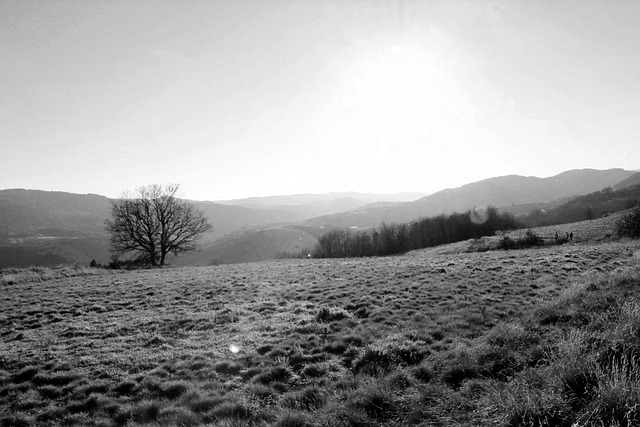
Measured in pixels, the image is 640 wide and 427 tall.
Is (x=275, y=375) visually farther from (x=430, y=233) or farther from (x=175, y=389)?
(x=430, y=233)

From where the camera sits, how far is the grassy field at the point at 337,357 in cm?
493

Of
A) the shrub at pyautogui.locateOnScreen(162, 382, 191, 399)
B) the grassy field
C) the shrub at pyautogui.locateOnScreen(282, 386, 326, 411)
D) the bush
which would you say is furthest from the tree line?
the shrub at pyautogui.locateOnScreen(282, 386, 326, 411)

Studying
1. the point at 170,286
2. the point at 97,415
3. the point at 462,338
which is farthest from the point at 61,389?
the point at 170,286

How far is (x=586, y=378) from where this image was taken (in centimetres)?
445

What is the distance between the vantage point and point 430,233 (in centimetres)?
9106

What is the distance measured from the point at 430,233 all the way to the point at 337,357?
87917 mm

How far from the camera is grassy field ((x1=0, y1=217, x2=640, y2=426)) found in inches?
194

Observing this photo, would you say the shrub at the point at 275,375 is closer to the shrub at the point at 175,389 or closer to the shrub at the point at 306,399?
the shrub at the point at 306,399

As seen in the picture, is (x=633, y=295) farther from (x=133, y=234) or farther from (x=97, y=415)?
(x=133, y=234)

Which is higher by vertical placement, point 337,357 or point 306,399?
point 306,399

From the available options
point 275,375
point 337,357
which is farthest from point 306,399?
point 337,357

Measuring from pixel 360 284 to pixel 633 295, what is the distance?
1269cm

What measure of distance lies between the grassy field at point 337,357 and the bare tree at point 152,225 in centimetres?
2815

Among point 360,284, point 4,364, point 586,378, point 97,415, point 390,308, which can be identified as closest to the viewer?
point 586,378
